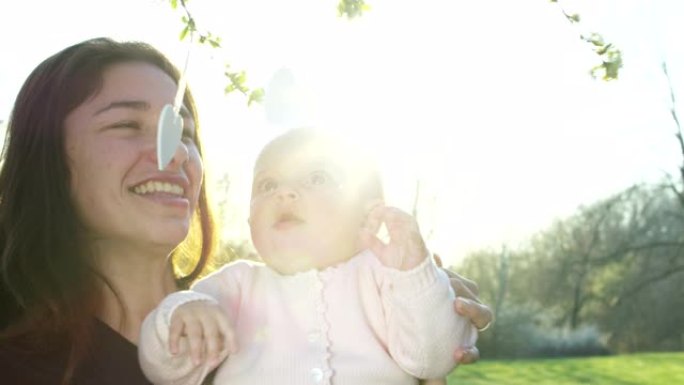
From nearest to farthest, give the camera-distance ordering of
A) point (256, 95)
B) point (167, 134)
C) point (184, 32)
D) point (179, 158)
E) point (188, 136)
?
point (167, 134) < point (179, 158) < point (188, 136) < point (256, 95) < point (184, 32)

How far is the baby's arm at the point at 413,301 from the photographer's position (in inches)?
86.5

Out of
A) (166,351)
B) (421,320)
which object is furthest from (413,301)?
(166,351)

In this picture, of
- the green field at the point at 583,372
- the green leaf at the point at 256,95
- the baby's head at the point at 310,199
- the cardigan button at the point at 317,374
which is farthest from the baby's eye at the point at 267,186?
the green field at the point at 583,372

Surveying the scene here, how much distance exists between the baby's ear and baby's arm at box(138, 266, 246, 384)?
378 millimetres

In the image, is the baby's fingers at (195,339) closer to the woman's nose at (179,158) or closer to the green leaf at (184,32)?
the woman's nose at (179,158)

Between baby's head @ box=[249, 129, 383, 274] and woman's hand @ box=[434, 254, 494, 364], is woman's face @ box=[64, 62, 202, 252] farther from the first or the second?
woman's hand @ box=[434, 254, 494, 364]

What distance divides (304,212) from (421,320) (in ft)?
1.19

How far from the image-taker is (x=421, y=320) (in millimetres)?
2199

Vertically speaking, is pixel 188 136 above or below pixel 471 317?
above

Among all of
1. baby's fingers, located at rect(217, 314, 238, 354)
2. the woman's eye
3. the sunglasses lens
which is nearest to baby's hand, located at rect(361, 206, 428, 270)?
baby's fingers, located at rect(217, 314, 238, 354)

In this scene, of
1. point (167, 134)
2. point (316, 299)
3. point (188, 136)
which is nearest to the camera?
point (167, 134)

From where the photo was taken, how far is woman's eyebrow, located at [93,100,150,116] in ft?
9.23

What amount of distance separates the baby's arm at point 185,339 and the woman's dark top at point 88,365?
38 centimetres

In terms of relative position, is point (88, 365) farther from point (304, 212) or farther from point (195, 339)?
point (304, 212)
